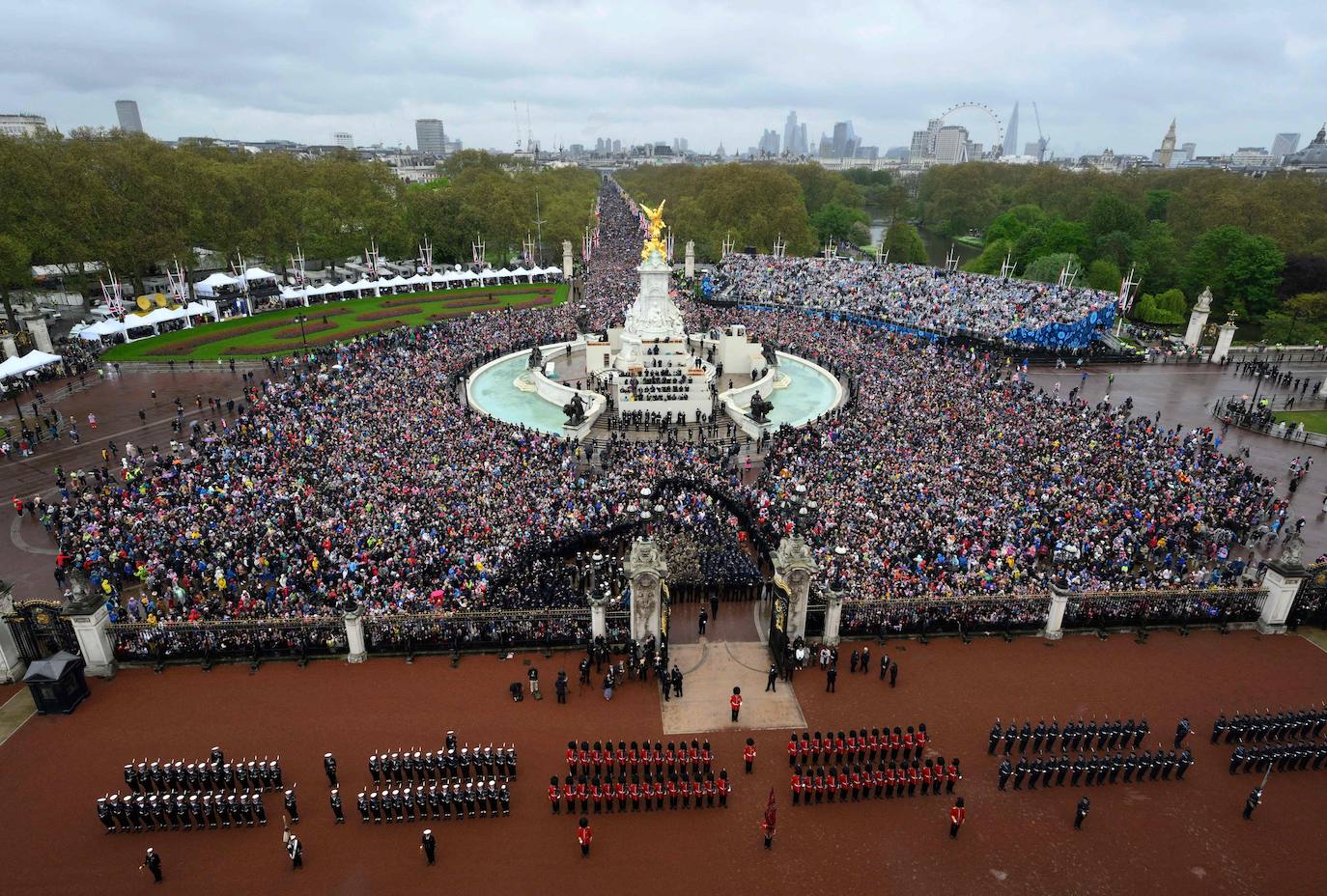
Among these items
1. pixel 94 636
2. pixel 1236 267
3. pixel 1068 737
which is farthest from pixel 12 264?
pixel 1236 267

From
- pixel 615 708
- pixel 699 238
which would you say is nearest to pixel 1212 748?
pixel 615 708

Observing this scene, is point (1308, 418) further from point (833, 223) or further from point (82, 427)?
point (833, 223)

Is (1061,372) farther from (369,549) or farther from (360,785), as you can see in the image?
(360,785)

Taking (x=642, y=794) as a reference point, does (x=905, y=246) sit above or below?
above

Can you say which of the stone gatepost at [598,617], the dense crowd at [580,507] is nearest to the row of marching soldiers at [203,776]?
the dense crowd at [580,507]

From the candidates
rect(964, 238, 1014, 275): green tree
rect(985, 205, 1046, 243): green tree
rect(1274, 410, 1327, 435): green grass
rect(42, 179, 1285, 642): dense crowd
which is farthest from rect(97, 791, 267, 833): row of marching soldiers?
rect(985, 205, 1046, 243): green tree

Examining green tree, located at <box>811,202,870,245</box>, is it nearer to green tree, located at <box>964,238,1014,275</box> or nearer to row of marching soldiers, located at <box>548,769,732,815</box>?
green tree, located at <box>964,238,1014,275</box>

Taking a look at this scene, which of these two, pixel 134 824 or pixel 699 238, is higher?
pixel 699 238
